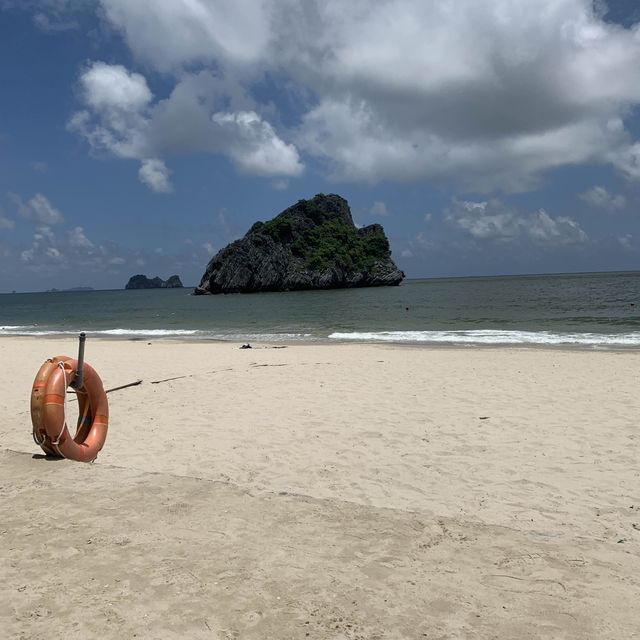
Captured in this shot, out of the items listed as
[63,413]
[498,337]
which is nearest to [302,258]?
[498,337]

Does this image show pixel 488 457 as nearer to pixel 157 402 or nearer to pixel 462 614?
pixel 462 614

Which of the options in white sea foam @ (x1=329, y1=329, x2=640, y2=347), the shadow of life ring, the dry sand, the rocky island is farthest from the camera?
the rocky island

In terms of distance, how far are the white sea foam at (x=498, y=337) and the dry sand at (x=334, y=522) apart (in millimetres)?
9313

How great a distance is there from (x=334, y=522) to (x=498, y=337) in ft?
55.5

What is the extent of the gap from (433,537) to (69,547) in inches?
95.9

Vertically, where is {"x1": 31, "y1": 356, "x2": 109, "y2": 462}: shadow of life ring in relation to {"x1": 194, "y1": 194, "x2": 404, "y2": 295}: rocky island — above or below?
below

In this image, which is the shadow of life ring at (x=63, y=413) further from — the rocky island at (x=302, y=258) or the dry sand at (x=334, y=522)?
the rocky island at (x=302, y=258)

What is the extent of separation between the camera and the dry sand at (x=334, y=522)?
111 inches

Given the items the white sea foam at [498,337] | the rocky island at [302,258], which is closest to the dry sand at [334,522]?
the white sea foam at [498,337]

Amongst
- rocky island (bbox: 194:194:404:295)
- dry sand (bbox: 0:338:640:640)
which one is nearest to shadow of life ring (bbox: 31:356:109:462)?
dry sand (bbox: 0:338:640:640)

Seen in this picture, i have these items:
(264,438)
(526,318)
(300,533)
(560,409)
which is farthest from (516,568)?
(526,318)

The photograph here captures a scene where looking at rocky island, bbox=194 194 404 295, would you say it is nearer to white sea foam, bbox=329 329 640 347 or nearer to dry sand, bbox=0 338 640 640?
white sea foam, bbox=329 329 640 347

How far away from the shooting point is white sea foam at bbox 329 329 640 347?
A: 17.5 meters

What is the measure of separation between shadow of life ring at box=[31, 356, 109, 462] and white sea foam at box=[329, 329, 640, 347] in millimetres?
14052
